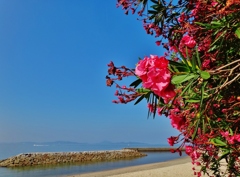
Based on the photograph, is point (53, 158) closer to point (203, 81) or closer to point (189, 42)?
point (189, 42)

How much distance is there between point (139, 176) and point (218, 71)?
41.4 ft

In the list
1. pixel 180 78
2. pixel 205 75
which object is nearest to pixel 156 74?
pixel 180 78

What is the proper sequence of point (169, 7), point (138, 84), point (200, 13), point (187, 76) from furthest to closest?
point (169, 7), point (200, 13), point (138, 84), point (187, 76)

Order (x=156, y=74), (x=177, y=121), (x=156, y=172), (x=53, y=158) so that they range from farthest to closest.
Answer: (x=53, y=158) → (x=156, y=172) → (x=177, y=121) → (x=156, y=74)

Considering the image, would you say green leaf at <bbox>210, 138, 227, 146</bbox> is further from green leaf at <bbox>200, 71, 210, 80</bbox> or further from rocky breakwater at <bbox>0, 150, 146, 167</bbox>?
rocky breakwater at <bbox>0, 150, 146, 167</bbox>

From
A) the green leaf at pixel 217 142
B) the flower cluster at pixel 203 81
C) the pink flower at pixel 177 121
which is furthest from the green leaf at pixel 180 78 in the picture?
the green leaf at pixel 217 142

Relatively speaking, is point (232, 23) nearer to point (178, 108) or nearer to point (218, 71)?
point (218, 71)

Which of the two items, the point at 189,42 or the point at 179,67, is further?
the point at 189,42

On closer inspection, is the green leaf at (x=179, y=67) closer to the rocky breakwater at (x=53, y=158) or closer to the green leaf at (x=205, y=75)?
the green leaf at (x=205, y=75)

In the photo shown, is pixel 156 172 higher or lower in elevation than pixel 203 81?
lower

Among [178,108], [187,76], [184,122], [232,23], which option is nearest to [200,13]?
[232,23]

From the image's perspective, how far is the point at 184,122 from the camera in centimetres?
187

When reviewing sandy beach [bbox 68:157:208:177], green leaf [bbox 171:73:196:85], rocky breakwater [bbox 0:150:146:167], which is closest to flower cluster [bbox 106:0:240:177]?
green leaf [bbox 171:73:196:85]

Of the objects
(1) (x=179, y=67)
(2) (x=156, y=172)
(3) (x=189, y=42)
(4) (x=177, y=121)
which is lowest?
(2) (x=156, y=172)
